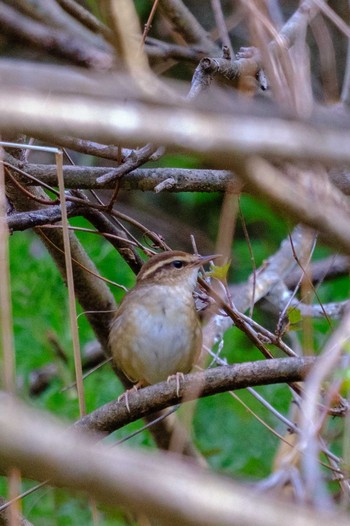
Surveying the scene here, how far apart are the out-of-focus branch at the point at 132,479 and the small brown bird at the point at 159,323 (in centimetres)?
307

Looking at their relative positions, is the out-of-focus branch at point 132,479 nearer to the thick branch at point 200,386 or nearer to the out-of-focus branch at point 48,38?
the thick branch at point 200,386

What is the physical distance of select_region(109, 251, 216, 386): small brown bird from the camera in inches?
158

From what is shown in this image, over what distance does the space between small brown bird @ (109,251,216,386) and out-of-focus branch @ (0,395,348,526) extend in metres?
3.07

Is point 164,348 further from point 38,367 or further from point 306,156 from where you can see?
point 306,156

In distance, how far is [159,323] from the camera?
13.4ft

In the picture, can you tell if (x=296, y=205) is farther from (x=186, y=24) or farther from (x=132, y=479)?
(x=186, y=24)

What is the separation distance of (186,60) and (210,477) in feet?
14.2

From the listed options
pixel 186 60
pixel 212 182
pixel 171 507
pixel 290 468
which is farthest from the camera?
pixel 186 60

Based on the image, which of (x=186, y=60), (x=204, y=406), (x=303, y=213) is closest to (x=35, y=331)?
(x=204, y=406)

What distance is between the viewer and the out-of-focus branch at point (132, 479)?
87 cm

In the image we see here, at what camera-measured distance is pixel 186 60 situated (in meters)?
5.01

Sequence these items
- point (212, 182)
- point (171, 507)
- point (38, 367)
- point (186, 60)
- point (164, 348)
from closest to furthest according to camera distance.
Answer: point (171, 507) < point (212, 182) < point (164, 348) < point (186, 60) < point (38, 367)

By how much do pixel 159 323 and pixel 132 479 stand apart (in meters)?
3.20

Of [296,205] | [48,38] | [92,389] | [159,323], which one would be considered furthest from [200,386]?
[48,38]
